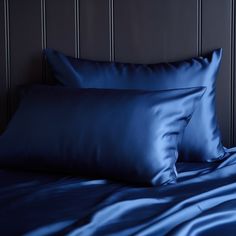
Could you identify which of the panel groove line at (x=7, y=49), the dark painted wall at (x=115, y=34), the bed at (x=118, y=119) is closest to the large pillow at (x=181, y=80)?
the bed at (x=118, y=119)

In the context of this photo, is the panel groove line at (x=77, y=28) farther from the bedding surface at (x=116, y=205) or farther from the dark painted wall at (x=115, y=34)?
the bedding surface at (x=116, y=205)

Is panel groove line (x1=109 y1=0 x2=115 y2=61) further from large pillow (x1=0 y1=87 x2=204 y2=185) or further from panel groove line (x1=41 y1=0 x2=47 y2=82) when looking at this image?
large pillow (x1=0 y1=87 x2=204 y2=185)

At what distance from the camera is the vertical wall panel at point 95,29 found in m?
1.75

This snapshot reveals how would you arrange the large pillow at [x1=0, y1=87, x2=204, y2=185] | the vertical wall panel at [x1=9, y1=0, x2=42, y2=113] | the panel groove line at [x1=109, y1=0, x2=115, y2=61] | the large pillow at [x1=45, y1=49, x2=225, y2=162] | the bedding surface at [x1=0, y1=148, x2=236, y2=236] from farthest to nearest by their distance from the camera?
the vertical wall panel at [x1=9, y1=0, x2=42, y2=113] < the panel groove line at [x1=109, y1=0, x2=115, y2=61] < the large pillow at [x1=45, y1=49, x2=225, y2=162] < the large pillow at [x1=0, y1=87, x2=204, y2=185] < the bedding surface at [x1=0, y1=148, x2=236, y2=236]

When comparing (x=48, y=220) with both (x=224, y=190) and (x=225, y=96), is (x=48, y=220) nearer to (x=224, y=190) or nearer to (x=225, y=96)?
(x=224, y=190)

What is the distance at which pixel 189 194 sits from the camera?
1.09m

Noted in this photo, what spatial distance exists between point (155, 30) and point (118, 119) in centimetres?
63

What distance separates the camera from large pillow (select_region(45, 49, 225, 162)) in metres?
1.42

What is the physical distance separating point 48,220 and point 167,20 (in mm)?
1041

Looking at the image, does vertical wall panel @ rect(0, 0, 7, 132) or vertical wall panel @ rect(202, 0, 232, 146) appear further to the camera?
vertical wall panel @ rect(0, 0, 7, 132)

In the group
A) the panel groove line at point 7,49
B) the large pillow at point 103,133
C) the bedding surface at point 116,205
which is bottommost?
the bedding surface at point 116,205

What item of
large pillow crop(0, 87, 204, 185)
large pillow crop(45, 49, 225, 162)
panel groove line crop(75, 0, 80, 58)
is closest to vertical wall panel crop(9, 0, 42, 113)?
panel groove line crop(75, 0, 80, 58)

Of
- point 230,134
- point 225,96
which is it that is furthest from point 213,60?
point 230,134

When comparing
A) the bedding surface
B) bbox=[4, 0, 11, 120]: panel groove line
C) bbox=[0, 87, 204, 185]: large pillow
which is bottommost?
the bedding surface
